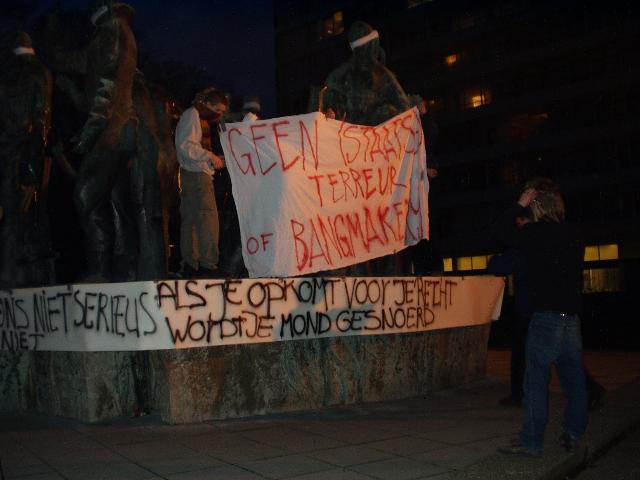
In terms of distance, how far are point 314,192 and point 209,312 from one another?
1.62 meters

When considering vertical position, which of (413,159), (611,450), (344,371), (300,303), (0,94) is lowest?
(611,450)

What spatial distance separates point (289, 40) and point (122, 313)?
56.9 metres

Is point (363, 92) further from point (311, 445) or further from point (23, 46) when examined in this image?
point (311, 445)

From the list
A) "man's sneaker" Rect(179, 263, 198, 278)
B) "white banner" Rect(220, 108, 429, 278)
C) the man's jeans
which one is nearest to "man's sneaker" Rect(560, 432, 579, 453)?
the man's jeans

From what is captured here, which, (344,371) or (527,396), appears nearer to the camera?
(527,396)

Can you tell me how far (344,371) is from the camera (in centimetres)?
695

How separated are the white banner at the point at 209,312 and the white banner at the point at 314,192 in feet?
0.98

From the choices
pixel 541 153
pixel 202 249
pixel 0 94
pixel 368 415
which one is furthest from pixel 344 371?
pixel 541 153

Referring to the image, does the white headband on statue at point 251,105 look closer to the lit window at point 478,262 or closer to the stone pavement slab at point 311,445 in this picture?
the stone pavement slab at point 311,445

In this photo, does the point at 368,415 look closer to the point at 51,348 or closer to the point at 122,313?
the point at 122,313

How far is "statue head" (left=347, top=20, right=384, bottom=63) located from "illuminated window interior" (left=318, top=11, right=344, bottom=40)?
51.9 metres

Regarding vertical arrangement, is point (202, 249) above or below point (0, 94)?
below

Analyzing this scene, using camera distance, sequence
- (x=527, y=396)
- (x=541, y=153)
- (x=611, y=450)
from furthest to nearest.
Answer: (x=541, y=153) < (x=611, y=450) < (x=527, y=396)

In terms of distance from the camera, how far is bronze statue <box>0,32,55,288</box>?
25.4 feet
